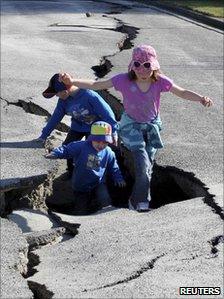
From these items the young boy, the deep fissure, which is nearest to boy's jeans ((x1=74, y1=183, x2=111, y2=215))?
the young boy

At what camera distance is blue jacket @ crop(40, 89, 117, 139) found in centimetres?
632

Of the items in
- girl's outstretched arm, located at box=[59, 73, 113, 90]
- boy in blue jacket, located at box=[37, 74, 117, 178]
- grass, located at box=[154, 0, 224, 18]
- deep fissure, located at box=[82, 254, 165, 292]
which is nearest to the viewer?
deep fissure, located at box=[82, 254, 165, 292]

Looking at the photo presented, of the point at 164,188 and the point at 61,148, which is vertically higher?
the point at 61,148

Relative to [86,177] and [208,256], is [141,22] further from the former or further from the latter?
[208,256]

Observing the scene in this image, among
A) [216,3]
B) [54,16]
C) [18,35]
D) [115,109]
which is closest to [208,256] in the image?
[115,109]

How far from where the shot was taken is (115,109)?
8203 millimetres

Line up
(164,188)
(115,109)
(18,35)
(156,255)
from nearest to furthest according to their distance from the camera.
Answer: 1. (156,255)
2. (164,188)
3. (115,109)
4. (18,35)

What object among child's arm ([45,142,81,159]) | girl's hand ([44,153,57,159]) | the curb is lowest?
girl's hand ([44,153,57,159])

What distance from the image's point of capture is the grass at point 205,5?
1934 cm

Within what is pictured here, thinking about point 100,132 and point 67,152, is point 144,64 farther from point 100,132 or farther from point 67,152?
point 67,152

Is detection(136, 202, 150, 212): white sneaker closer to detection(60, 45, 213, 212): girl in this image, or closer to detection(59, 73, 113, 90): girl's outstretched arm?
detection(60, 45, 213, 212): girl

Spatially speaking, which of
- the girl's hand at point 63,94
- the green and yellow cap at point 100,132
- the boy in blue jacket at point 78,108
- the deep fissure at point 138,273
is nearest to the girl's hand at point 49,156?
the boy in blue jacket at point 78,108

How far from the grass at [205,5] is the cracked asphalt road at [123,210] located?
199 inches

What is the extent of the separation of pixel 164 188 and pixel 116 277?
2224mm
